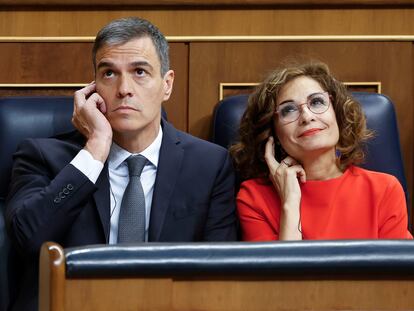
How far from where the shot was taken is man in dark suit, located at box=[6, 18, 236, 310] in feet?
2.63

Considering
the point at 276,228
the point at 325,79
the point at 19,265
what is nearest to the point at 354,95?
the point at 325,79

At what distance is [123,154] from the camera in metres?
0.86

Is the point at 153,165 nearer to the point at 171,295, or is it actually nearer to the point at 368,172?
the point at 368,172

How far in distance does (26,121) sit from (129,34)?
0.17 meters

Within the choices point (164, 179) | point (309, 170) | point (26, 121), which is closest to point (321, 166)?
point (309, 170)

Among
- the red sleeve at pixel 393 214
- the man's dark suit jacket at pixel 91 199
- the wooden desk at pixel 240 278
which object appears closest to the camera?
the wooden desk at pixel 240 278

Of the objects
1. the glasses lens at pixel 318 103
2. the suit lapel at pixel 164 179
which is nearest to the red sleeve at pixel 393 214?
the glasses lens at pixel 318 103

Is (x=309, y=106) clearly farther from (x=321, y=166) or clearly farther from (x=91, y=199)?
(x=91, y=199)

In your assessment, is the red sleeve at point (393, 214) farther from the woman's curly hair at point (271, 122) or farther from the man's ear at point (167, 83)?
the man's ear at point (167, 83)

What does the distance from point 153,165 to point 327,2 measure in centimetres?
46

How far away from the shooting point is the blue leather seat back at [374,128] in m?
0.96

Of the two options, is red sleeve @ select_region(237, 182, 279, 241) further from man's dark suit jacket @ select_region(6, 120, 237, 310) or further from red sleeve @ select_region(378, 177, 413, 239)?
red sleeve @ select_region(378, 177, 413, 239)

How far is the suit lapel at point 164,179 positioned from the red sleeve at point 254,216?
10cm

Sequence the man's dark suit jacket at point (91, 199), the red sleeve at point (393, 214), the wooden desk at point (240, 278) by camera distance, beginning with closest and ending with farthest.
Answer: the wooden desk at point (240, 278), the man's dark suit jacket at point (91, 199), the red sleeve at point (393, 214)
